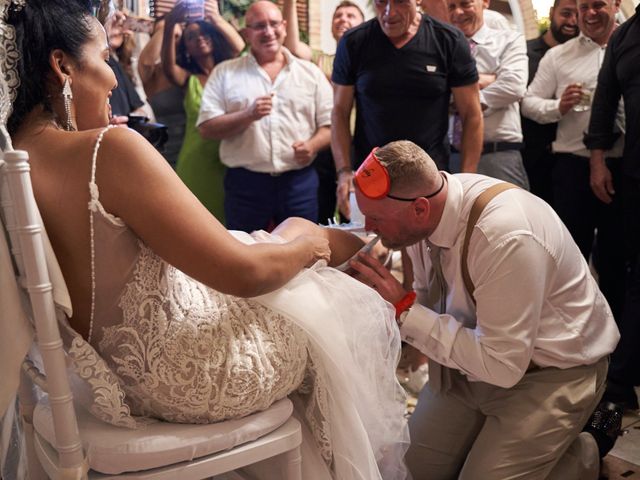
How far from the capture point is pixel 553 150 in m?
3.52

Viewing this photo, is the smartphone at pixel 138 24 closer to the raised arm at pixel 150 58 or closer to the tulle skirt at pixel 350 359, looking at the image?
the raised arm at pixel 150 58

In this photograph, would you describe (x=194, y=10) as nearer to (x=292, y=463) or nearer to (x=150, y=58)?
(x=150, y=58)

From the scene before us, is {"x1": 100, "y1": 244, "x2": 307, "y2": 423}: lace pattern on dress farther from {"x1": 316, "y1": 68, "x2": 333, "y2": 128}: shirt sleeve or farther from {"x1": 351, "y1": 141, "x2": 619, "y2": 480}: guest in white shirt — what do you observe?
{"x1": 316, "y1": 68, "x2": 333, "y2": 128}: shirt sleeve

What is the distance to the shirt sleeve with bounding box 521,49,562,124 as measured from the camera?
139 inches

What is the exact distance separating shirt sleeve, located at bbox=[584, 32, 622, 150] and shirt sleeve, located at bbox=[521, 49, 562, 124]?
351 mm

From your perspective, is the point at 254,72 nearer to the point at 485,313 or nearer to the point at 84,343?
the point at 485,313

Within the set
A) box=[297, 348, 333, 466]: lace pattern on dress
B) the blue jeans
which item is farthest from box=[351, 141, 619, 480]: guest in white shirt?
the blue jeans

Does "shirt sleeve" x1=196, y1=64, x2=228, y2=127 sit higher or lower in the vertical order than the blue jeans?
higher

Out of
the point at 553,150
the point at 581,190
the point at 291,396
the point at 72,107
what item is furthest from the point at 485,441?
the point at 553,150

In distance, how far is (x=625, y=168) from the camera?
2.92 m

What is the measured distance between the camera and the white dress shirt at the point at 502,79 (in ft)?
11.1

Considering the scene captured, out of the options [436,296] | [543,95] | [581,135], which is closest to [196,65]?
[543,95]

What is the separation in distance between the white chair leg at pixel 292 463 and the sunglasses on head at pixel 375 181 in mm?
651

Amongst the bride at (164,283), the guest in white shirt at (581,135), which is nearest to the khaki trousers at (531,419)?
the bride at (164,283)
